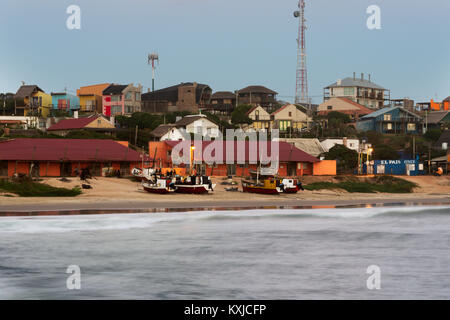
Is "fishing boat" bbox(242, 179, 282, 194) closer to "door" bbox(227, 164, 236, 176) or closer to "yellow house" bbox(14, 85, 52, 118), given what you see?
"door" bbox(227, 164, 236, 176)

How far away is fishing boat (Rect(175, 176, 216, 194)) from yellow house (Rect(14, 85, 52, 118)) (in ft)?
177

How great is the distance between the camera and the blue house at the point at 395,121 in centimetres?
9681

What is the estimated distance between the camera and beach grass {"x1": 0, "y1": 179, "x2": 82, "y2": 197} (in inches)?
1588

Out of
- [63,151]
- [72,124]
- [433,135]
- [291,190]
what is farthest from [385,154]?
[63,151]

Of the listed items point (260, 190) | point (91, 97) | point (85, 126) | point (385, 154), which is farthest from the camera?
point (91, 97)

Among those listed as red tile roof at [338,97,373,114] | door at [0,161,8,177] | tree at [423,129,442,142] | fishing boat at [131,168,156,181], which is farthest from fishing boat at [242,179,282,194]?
red tile roof at [338,97,373,114]

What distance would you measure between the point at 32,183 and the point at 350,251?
23649 millimetres

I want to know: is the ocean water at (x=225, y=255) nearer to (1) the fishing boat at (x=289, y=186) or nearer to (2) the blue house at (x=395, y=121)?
(1) the fishing boat at (x=289, y=186)

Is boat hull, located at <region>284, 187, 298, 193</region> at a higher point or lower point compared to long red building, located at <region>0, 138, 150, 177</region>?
lower

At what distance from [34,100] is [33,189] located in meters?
59.6

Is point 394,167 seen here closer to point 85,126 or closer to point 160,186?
point 160,186

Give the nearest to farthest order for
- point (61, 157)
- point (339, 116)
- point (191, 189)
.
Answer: point (191, 189)
point (61, 157)
point (339, 116)

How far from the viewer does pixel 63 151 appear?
51.6 meters
